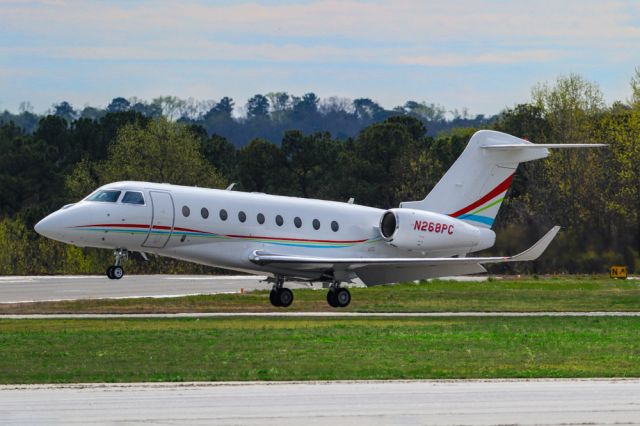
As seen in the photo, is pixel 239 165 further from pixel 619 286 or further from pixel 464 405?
pixel 464 405

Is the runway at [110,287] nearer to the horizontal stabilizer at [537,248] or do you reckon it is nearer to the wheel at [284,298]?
the wheel at [284,298]

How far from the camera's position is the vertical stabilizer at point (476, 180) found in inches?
1465

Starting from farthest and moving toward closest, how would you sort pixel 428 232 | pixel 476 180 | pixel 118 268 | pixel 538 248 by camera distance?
1. pixel 476 180
2. pixel 428 232
3. pixel 118 268
4. pixel 538 248

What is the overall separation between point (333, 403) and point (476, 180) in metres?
23.1

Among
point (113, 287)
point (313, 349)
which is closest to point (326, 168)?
point (113, 287)

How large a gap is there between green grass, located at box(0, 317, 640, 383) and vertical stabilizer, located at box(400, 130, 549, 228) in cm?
702

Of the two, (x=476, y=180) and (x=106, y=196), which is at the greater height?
(x=476, y=180)

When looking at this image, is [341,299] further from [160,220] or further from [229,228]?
[160,220]

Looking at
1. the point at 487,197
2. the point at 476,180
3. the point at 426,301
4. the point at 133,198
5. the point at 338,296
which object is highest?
the point at 476,180

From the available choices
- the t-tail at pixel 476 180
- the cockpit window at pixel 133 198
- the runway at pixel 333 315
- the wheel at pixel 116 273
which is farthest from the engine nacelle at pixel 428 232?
the wheel at pixel 116 273

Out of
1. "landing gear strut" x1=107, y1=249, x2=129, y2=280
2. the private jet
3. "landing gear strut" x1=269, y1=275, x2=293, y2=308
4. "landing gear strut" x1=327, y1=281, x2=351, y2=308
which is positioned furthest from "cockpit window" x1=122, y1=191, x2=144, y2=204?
"landing gear strut" x1=327, y1=281, x2=351, y2=308

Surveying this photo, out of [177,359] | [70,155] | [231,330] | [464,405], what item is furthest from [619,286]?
[70,155]

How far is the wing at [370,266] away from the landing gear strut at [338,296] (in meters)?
0.51

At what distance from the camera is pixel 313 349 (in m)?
22.8
